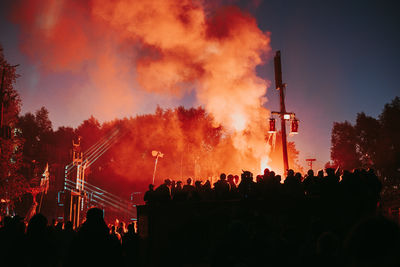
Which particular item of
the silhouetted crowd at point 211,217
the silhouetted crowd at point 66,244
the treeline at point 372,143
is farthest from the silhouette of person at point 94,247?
the treeline at point 372,143

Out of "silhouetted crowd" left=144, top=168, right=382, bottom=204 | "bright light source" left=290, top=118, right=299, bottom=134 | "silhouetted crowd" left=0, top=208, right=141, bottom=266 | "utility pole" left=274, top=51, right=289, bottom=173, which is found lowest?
"silhouetted crowd" left=0, top=208, right=141, bottom=266

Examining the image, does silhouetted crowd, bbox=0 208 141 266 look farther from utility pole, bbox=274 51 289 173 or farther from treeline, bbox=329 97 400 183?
treeline, bbox=329 97 400 183

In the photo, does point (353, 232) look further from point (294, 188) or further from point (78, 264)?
point (294, 188)

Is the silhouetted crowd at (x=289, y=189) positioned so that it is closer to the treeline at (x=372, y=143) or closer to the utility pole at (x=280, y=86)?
the utility pole at (x=280, y=86)

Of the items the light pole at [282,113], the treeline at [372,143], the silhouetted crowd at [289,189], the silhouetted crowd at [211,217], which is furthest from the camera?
the treeline at [372,143]

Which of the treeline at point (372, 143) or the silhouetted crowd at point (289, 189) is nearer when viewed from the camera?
the silhouetted crowd at point (289, 189)

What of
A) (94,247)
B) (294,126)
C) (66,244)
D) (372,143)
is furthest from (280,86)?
(372,143)

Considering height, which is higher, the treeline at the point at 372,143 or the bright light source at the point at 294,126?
the treeline at the point at 372,143

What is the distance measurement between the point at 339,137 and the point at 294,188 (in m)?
48.6

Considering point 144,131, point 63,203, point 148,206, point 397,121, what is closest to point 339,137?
point 397,121

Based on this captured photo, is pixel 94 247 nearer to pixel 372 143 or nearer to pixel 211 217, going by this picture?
pixel 211 217

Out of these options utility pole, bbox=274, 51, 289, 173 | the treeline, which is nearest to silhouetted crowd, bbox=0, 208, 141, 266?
utility pole, bbox=274, 51, 289, 173

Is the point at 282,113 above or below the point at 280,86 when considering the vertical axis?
below

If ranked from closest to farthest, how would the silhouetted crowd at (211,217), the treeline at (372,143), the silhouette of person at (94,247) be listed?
the silhouette of person at (94,247)
the silhouetted crowd at (211,217)
the treeline at (372,143)
